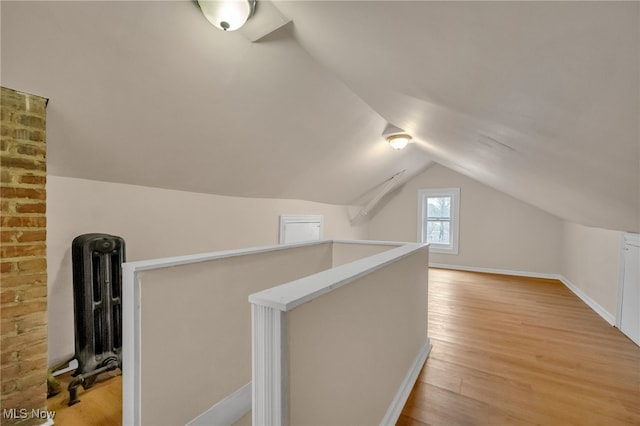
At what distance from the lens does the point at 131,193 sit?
223 centimetres

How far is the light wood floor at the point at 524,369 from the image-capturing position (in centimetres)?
151

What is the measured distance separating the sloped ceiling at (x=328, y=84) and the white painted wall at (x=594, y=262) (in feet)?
2.58

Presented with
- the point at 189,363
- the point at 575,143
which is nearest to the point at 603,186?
the point at 575,143

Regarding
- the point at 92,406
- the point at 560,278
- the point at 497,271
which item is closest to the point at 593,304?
the point at 560,278

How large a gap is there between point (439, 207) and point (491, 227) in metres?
1.01

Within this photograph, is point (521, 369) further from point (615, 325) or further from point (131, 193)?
point (131, 193)

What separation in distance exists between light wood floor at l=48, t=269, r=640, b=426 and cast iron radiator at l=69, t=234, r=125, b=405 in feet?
0.53

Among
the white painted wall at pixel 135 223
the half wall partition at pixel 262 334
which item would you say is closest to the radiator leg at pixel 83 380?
the white painted wall at pixel 135 223

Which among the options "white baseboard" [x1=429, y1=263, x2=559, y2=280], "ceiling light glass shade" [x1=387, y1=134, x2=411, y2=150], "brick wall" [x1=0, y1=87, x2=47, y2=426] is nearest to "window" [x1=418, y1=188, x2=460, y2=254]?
"white baseboard" [x1=429, y1=263, x2=559, y2=280]

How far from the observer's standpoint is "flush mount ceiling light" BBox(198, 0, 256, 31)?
1.35m

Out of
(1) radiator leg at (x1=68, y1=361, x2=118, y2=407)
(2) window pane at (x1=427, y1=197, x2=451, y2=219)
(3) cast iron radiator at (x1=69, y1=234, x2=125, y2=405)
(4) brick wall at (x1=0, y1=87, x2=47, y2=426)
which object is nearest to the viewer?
(4) brick wall at (x1=0, y1=87, x2=47, y2=426)

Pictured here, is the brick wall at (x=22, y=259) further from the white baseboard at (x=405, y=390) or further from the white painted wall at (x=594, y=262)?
the white painted wall at (x=594, y=262)

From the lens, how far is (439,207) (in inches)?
224

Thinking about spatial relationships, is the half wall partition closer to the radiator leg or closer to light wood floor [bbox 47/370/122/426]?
light wood floor [bbox 47/370/122/426]
